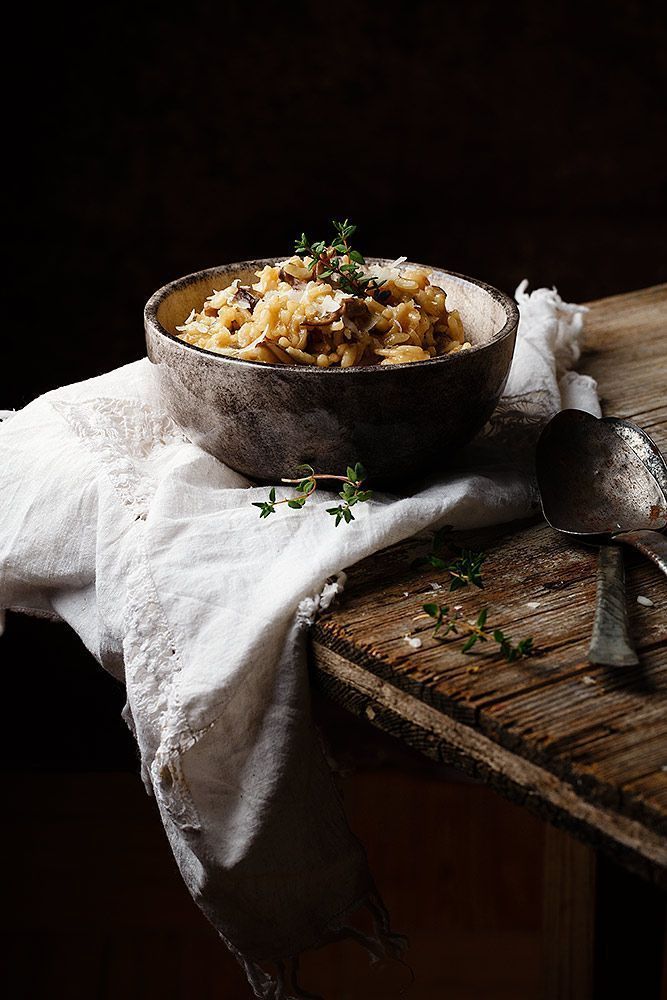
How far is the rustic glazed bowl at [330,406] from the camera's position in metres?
0.87

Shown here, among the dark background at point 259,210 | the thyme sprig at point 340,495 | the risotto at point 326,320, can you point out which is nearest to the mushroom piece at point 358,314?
the risotto at point 326,320

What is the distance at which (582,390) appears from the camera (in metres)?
1.16

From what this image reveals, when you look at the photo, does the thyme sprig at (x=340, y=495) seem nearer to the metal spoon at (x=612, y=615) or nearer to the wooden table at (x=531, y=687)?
the wooden table at (x=531, y=687)

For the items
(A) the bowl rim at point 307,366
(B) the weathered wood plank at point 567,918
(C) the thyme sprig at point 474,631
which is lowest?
(B) the weathered wood plank at point 567,918

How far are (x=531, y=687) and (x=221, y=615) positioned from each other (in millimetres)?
224

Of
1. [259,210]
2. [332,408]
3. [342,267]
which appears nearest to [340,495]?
[332,408]

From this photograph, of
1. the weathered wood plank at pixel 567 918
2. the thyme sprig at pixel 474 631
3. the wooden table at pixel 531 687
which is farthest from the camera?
the weathered wood plank at pixel 567 918

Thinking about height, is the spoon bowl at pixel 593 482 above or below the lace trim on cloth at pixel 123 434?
below

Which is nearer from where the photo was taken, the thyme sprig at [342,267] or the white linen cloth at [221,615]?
the white linen cloth at [221,615]

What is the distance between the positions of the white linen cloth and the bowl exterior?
3 cm

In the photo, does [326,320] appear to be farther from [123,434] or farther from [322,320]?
[123,434]

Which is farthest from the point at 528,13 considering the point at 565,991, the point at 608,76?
the point at 565,991

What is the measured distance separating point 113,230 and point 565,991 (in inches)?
60.6

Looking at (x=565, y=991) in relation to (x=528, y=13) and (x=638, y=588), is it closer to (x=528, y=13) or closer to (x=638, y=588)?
(x=638, y=588)
